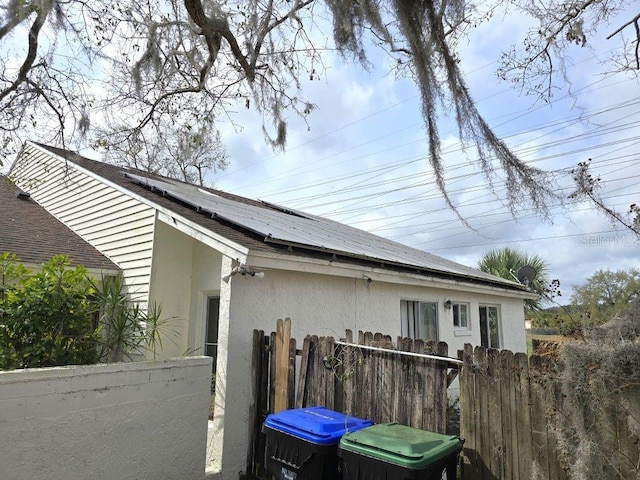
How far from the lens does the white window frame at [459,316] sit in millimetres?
11188

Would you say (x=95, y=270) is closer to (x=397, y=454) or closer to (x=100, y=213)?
(x=100, y=213)

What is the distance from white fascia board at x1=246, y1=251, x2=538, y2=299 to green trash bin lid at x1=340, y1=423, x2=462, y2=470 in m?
2.83

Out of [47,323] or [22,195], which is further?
[22,195]

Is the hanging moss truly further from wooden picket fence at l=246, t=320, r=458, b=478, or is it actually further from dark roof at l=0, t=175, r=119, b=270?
dark roof at l=0, t=175, r=119, b=270

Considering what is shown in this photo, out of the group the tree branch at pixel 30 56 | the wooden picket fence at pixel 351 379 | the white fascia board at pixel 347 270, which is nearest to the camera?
the wooden picket fence at pixel 351 379

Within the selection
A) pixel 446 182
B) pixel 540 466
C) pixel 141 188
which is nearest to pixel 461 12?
pixel 446 182

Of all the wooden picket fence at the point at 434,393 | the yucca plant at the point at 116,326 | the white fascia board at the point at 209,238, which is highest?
the white fascia board at the point at 209,238

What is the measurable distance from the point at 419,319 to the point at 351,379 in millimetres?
5073

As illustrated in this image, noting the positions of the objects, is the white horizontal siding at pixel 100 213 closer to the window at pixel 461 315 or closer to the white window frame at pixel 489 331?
the window at pixel 461 315

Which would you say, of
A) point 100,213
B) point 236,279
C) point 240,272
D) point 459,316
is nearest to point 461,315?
point 459,316

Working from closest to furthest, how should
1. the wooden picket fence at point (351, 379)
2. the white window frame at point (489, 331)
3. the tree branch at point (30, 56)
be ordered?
1. the wooden picket fence at point (351, 379)
2. the tree branch at point (30, 56)
3. the white window frame at point (489, 331)

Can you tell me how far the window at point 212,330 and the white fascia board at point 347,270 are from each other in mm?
2548

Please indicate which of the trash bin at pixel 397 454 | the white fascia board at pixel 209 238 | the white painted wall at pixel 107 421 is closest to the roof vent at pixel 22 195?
the white fascia board at pixel 209 238

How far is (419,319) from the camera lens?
10000 millimetres
